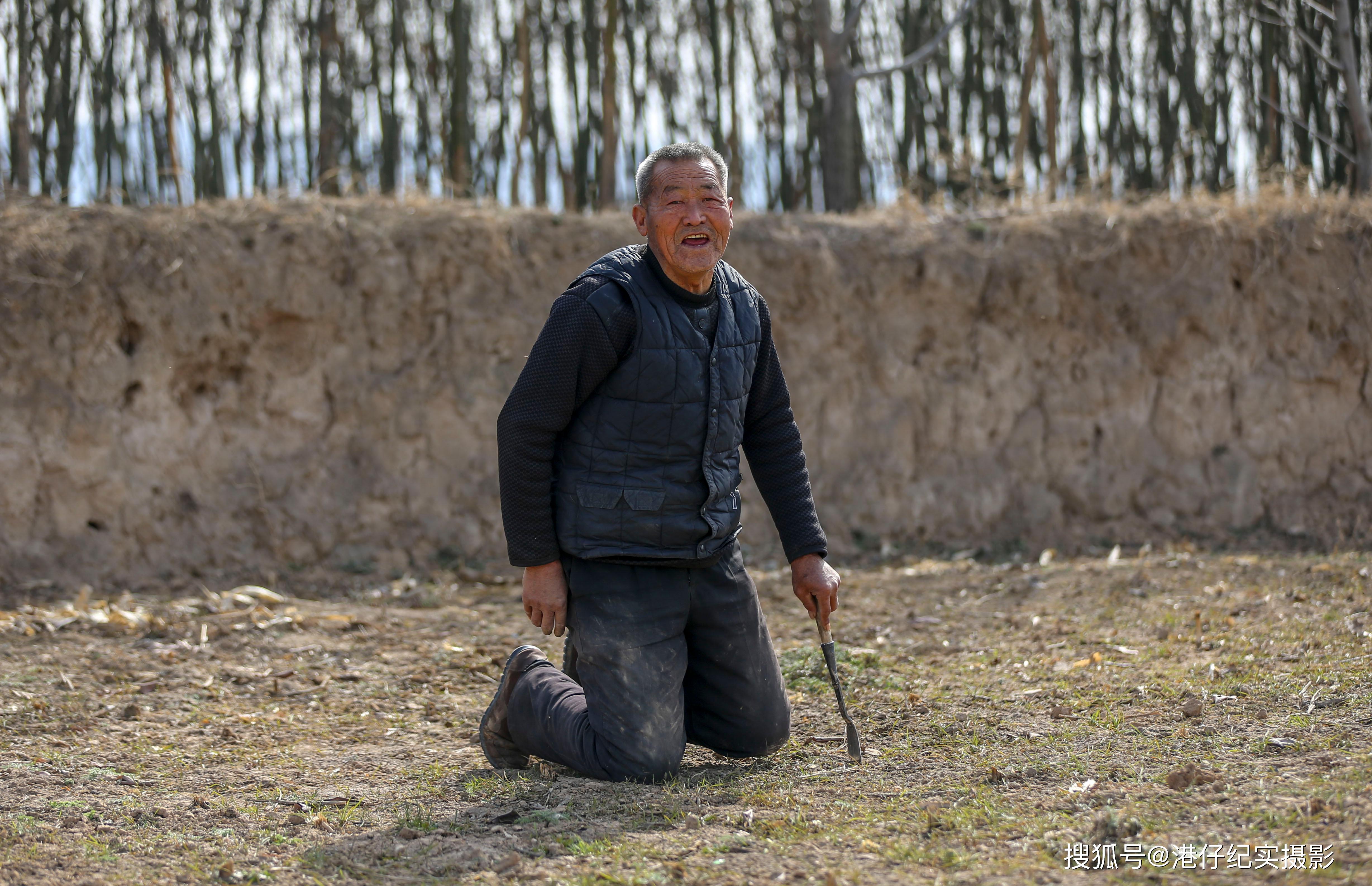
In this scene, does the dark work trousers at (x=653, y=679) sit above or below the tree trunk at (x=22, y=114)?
below

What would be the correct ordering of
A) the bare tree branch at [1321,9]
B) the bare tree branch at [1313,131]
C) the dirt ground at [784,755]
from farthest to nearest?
the bare tree branch at [1313,131] → the bare tree branch at [1321,9] → the dirt ground at [784,755]

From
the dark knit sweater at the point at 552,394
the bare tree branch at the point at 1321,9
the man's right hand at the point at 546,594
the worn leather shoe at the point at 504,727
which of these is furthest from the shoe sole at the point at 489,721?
the bare tree branch at the point at 1321,9

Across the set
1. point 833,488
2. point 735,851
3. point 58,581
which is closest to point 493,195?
point 833,488

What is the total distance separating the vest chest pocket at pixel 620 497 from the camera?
125 inches

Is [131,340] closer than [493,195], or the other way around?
[131,340]

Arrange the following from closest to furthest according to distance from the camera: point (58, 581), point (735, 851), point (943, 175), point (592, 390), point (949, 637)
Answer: point (735, 851) < point (592, 390) < point (949, 637) < point (58, 581) < point (943, 175)

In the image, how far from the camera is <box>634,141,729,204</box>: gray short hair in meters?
3.26

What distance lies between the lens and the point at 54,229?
6.98m

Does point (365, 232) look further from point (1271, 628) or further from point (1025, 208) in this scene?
point (1271, 628)

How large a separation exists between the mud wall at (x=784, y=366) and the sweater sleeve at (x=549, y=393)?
4.30 m

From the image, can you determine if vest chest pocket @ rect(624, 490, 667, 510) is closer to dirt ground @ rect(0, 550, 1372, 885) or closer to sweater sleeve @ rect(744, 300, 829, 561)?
sweater sleeve @ rect(744, 300, 829, 561)

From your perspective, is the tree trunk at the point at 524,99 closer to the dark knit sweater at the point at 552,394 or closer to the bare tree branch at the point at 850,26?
the bare tree branch at the point at 850,26

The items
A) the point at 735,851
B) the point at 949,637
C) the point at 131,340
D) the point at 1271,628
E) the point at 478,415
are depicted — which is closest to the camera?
the point at 735,851

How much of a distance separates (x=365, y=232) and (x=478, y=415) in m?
1.44
